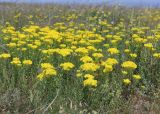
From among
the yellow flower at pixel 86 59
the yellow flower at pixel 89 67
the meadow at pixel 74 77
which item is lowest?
the meadow at pixel 74 77

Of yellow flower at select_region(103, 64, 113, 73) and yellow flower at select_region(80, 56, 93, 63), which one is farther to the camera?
yellow flower at select_region(80, 56, 93, 63)

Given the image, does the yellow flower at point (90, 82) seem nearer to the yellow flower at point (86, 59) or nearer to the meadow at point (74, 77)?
the meadow at point (74, 77)

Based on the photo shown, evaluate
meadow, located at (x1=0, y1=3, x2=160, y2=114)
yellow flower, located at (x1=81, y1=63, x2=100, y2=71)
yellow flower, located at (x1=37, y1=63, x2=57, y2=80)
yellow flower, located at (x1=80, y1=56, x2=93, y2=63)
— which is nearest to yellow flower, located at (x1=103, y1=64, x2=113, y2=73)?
meadow, located at (x1=0, y1=3, x2=160, y2=114)

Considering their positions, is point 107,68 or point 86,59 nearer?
point 107,68

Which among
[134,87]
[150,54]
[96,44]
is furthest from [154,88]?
[96,44]

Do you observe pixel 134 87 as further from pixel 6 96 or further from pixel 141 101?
pixel 6 96

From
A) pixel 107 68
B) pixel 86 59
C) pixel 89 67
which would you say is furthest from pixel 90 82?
pixel 86 59

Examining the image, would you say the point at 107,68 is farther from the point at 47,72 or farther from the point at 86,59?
the point at 47,72

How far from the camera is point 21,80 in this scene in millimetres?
5891

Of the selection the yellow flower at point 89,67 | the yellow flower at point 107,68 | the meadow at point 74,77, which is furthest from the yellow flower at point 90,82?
the yellow flower at point 107,68

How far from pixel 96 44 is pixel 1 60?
1670 millimetres

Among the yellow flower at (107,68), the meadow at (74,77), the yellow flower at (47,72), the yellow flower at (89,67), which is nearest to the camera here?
the meadow at (74,77)

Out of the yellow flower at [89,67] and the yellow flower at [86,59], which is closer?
the yellow flower at [89,67]

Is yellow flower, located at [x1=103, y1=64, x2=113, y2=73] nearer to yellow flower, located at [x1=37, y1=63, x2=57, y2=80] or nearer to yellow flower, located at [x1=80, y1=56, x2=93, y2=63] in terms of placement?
yellow flower, located at [x1=80, y1=56, x2=93, y2=63]
